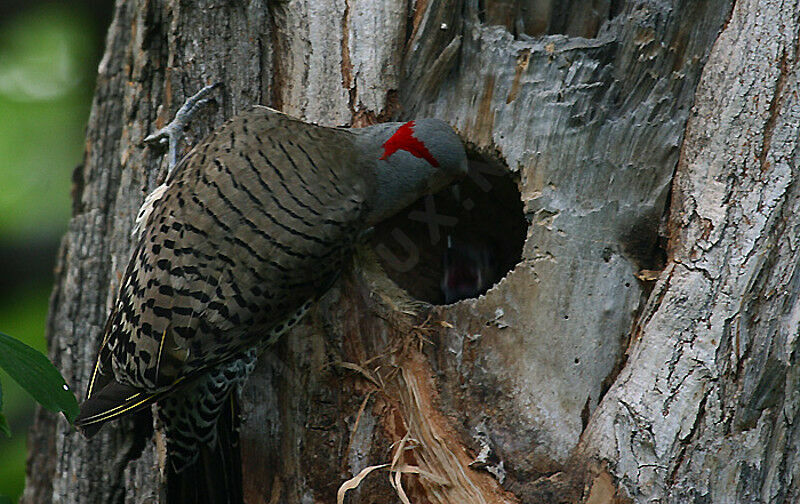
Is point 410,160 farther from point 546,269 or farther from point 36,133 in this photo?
point 36,133

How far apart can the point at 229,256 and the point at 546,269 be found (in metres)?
0.94

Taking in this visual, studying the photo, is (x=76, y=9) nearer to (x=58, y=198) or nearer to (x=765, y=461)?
(x=58, y=198)

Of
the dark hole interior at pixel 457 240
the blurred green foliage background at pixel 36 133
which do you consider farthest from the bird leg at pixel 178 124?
the blurred green foliage background at pixel 36 133

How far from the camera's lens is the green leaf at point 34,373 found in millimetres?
1604

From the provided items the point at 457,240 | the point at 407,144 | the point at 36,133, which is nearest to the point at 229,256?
the point at 407,144

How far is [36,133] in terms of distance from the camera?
13.8ft

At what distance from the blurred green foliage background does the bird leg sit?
154 cm

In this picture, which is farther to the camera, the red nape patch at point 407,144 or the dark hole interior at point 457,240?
Answer: the dark hole interior at point 457,240

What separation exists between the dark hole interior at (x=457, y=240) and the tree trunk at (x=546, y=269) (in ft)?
1.86

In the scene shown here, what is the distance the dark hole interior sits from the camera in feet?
11.2

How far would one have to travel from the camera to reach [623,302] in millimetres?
2480

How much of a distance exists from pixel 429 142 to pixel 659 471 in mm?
1220

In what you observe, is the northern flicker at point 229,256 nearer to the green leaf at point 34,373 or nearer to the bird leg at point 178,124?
the bird leg at point 178,124

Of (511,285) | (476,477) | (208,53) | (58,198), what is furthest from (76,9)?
(476,477)
